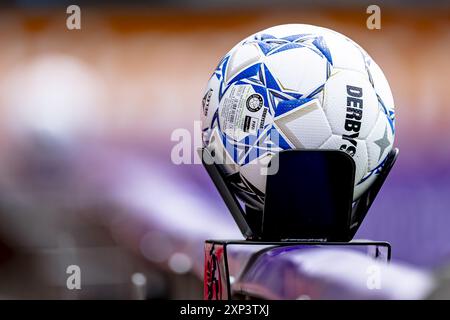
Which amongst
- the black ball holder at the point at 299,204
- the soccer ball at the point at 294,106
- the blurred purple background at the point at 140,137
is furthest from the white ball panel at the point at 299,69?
the blurred purple background at the point at 140,137

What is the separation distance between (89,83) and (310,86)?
2249mm

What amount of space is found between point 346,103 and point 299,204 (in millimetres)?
247

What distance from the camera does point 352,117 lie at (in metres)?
1.92

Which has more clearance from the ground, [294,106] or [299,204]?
[294,106]

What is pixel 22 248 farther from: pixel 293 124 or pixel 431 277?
pixel 431 277

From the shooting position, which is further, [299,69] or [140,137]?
[140,137]

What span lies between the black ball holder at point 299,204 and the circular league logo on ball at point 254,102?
12 centimetres

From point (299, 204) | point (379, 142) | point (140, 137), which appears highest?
point (140, 137)

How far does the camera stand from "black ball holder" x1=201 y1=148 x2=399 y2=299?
1887mm

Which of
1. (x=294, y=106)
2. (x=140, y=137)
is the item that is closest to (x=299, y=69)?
(x=294, y=106)

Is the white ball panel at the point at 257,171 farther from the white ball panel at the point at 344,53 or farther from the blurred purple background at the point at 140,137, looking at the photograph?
the blurred purple background at the point at 140,137

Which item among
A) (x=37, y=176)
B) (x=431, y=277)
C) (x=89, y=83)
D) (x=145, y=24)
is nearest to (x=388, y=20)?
A: (x=145, y=24)

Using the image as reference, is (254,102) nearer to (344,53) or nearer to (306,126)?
(306,126)

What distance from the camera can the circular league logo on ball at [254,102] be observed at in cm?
190
